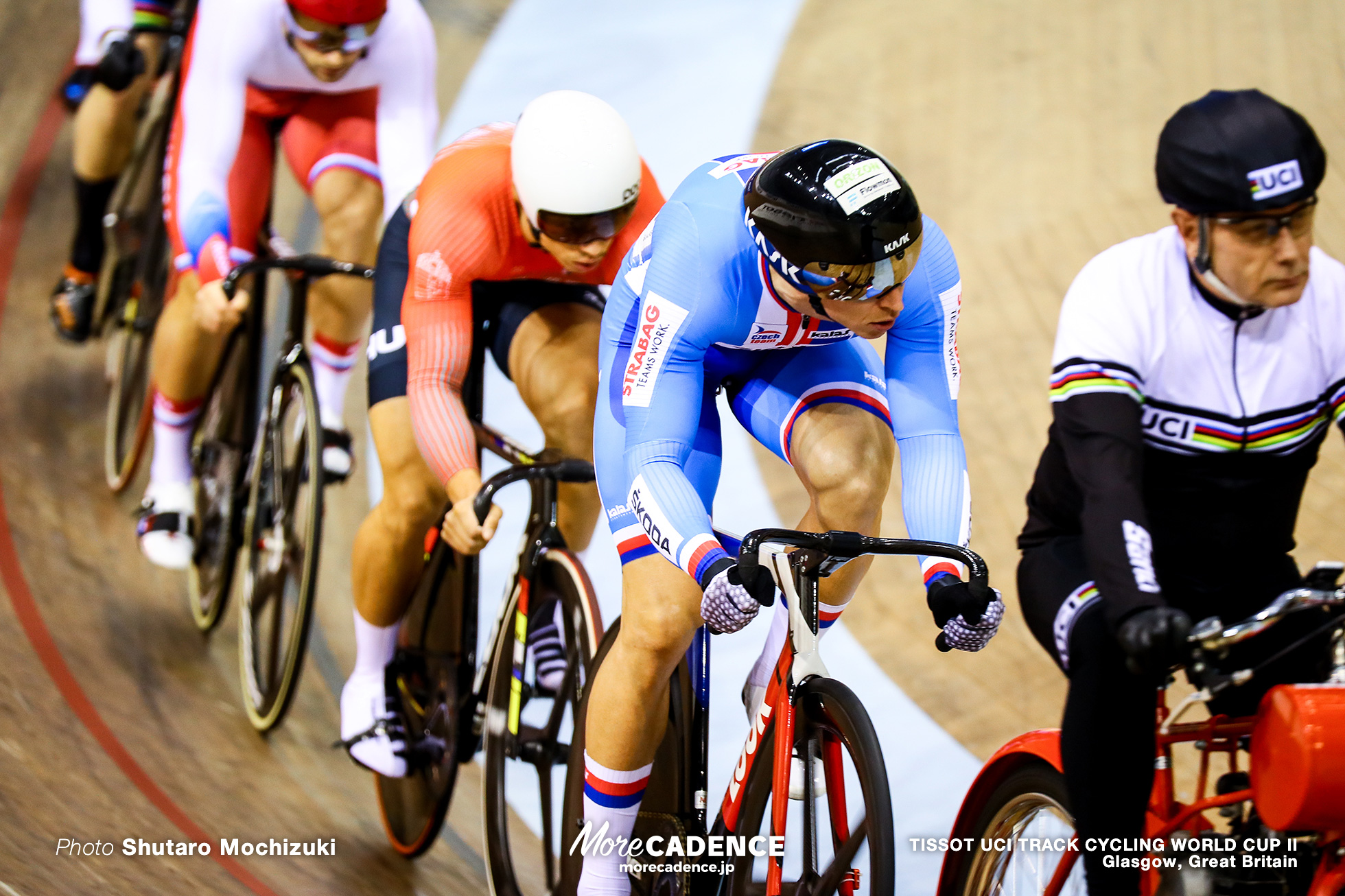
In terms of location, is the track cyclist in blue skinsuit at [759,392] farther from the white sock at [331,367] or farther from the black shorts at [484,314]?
the white sock at [331,367]

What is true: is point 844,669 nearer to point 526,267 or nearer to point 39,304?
point 526,267

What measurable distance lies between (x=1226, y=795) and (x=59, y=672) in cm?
341

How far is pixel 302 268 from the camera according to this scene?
405cm

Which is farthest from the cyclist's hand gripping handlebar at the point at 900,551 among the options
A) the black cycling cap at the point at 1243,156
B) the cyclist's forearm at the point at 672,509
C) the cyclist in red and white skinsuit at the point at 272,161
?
the cyclist in red and white skinsuit at the point at 272,161

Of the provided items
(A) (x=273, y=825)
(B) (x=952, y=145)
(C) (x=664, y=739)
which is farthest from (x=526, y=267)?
(B) (x=952, y=145)

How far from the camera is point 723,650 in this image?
4789 millimetres

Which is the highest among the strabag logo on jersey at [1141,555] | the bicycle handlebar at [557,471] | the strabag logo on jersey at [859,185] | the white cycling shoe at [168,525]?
the strabag logo on jersey at [859,185]

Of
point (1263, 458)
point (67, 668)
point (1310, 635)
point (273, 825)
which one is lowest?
point (273, 825)

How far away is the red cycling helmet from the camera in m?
4.01

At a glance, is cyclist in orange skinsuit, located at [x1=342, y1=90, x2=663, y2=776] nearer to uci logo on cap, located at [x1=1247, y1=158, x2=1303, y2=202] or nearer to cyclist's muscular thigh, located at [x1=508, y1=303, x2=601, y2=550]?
cyclist's muscular thigh, located at [x1=508, y1=303, x2=601, y2=550]

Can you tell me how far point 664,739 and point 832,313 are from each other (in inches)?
38.0

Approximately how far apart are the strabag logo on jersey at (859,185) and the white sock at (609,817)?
1185 millimetres

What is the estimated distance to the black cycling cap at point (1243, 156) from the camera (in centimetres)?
201

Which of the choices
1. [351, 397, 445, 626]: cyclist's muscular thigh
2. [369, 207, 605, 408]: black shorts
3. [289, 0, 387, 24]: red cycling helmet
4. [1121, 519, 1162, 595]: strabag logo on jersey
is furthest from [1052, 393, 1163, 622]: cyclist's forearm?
[289, 0, 387, 24]: red cycling helmet
